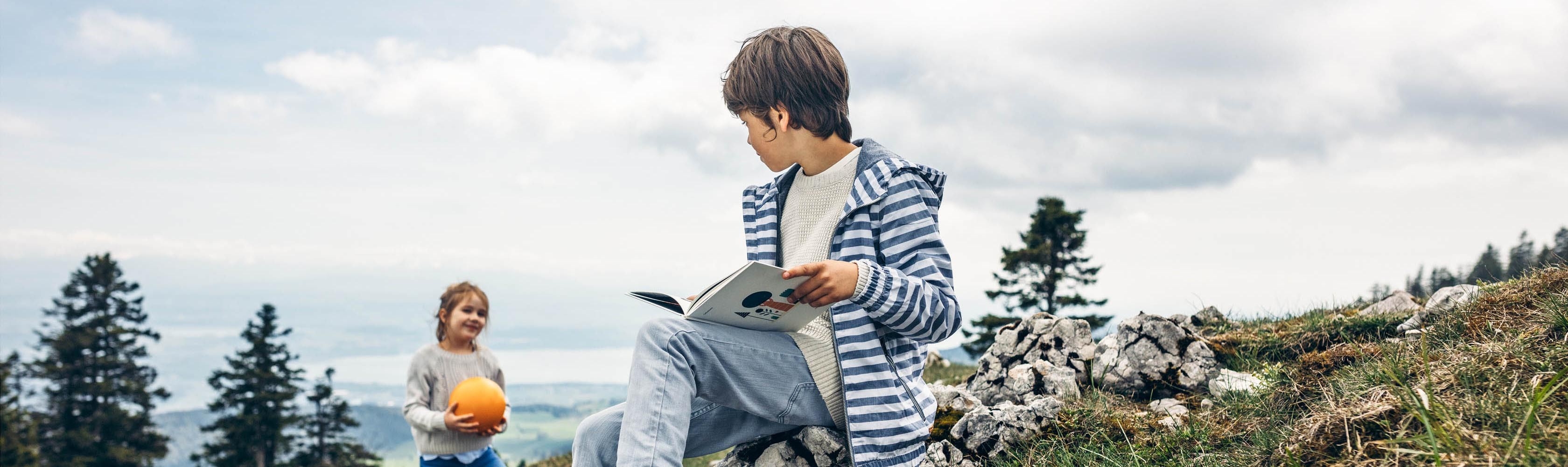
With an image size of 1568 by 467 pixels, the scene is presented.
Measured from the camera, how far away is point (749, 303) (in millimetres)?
3057

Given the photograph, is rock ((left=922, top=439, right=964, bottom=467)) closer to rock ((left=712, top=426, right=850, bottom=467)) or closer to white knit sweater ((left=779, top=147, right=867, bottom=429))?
rock ((left=712, top=426, right=850, bottom=467))

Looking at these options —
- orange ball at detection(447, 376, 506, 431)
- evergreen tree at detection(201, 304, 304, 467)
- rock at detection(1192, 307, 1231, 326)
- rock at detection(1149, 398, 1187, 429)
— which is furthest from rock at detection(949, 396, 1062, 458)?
evergreen tree at detection(201, 304, 304, 467)

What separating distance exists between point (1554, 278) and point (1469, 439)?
8.08ft

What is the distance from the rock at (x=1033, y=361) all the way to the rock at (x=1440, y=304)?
1.89 meters

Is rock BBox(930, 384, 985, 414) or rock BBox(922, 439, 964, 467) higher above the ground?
rock BBox(930, 384, 985, 414)

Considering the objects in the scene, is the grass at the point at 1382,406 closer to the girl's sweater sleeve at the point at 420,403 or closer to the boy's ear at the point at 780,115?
the boy's ear at the point at 780,115

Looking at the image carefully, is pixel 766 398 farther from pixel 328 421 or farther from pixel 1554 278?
pixel 328 421

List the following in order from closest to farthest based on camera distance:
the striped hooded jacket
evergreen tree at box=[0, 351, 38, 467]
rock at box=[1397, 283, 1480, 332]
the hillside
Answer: the hillside → the striped hooded jacket → rock at box=[1397, 283, 1480, 332] → evergreen tree at box=[0, 351, 38, 467]

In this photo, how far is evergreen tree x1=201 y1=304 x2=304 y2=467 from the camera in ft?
111

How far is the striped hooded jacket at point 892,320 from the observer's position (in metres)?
3.29

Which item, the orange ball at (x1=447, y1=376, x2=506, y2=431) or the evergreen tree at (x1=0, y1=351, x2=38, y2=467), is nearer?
the orange ball at (x1=447, y1=376, x2=506, y2=431)

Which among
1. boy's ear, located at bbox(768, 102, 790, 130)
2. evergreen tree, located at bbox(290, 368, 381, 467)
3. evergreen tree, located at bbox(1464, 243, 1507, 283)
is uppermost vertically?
boy's ear, located at bbox(768, 102, 790, 130)

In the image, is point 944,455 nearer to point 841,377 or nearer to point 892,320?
point 841,377

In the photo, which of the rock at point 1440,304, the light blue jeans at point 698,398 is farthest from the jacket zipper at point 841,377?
the rock at point 1440,304
